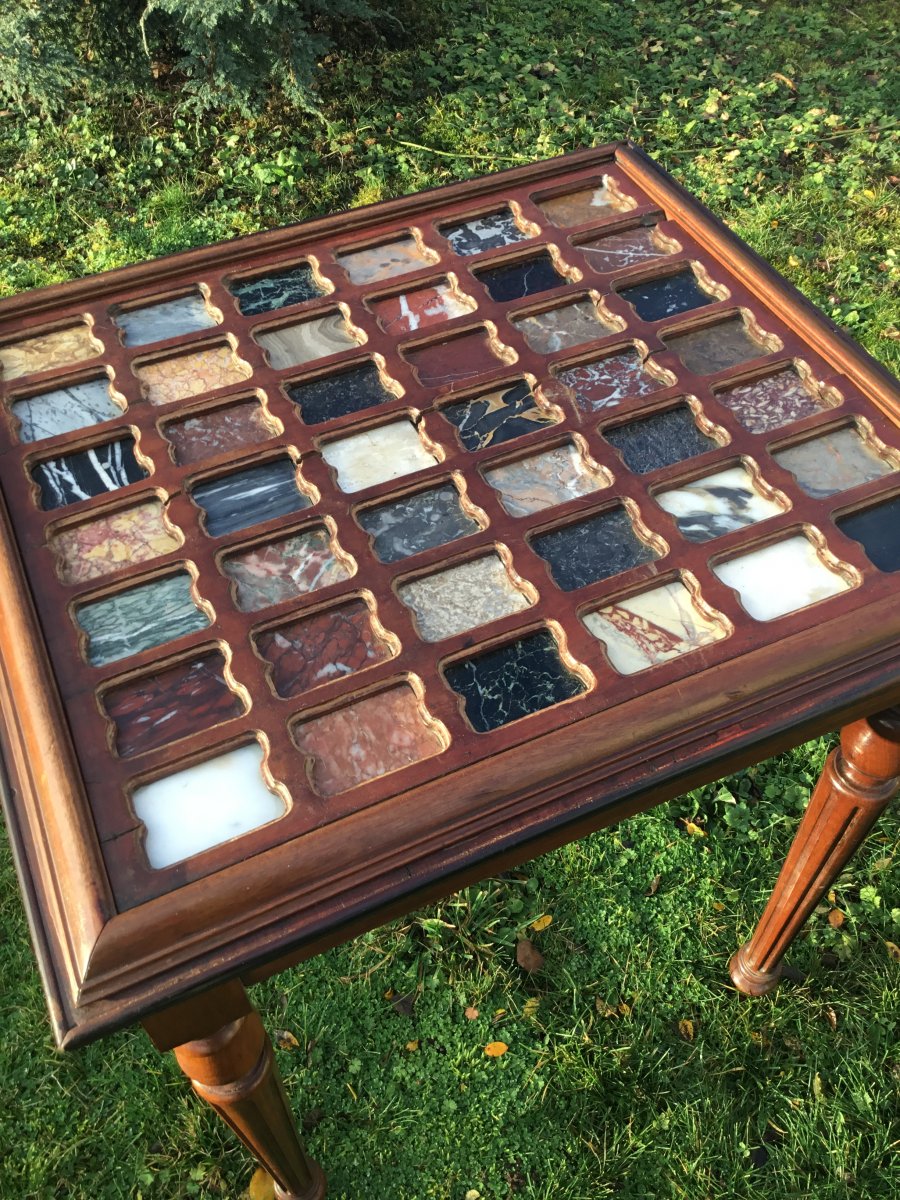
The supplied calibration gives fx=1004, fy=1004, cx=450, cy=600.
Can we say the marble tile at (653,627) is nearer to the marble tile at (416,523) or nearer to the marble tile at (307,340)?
the marble tile at (416,523)

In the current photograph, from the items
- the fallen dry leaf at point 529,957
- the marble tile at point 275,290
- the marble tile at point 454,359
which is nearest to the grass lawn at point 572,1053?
the fallen dry leaf at point 529,957

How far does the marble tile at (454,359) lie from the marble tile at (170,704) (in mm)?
581

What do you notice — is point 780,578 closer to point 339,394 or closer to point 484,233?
point 339,394

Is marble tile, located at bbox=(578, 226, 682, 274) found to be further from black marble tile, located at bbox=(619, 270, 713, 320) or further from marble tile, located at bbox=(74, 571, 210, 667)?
marble tile, located at bbox=(74, 571, 210, 667)

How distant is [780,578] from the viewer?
1292mm

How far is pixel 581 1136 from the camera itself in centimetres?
181

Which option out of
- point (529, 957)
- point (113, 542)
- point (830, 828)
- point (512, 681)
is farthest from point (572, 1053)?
point (113, 542)

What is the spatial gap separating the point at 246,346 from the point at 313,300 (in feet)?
0.51

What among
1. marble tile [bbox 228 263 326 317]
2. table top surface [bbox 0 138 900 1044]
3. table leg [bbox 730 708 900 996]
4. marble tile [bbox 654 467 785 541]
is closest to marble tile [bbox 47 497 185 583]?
table top surface [bbox 0 138 900 1044]

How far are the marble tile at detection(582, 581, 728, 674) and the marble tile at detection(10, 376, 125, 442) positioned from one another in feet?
2.58

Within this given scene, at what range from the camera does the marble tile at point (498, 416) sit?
1.45 meters

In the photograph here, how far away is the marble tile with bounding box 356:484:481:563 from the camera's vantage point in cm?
133

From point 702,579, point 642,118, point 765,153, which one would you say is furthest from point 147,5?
point 702,579

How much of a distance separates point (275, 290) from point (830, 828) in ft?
4.04
